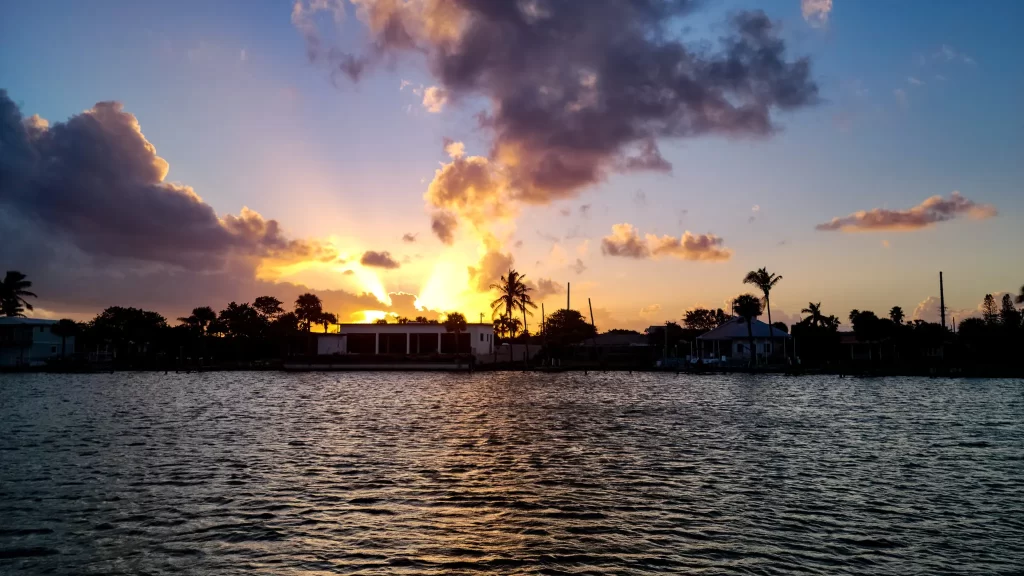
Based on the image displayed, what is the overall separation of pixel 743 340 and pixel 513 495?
4153 inches

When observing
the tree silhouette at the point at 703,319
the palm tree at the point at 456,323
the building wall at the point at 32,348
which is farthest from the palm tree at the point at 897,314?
the building wall at the point at 32,348

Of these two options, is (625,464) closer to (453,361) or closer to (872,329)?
(453,361)

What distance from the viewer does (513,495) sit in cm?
1881

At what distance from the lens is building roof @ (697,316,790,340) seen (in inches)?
4534

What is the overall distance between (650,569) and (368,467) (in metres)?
13.0

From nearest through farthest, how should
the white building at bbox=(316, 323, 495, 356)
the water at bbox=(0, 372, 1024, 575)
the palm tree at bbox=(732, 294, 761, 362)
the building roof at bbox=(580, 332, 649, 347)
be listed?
the water at bbox=(0, 372, 1024, 575)
the palm tree at bbox=(732, 294, 761, 362)
the white building at bbox=(316, 323, 495, 356)
the building roof at bbox=(580, 332, 649, 347)

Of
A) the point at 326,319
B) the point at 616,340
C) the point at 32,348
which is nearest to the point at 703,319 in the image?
the point at 616,340

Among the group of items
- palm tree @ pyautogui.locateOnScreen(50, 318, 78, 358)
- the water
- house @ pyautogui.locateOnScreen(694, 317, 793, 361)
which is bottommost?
the water

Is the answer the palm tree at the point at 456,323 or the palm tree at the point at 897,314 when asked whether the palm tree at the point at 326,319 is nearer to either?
the palm tree at the point at 456,323

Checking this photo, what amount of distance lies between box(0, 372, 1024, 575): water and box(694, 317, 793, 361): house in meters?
75.9

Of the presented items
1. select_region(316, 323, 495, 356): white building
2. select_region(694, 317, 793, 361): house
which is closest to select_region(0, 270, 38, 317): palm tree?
select_region(316, 323, 495, 356): white building

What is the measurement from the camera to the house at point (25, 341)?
117688mm

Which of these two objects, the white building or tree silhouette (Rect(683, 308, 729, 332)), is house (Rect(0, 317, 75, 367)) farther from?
tree silhouette (Rect(683, 308, 729, 332))

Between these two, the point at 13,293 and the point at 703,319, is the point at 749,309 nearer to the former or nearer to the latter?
the point at 703,319
